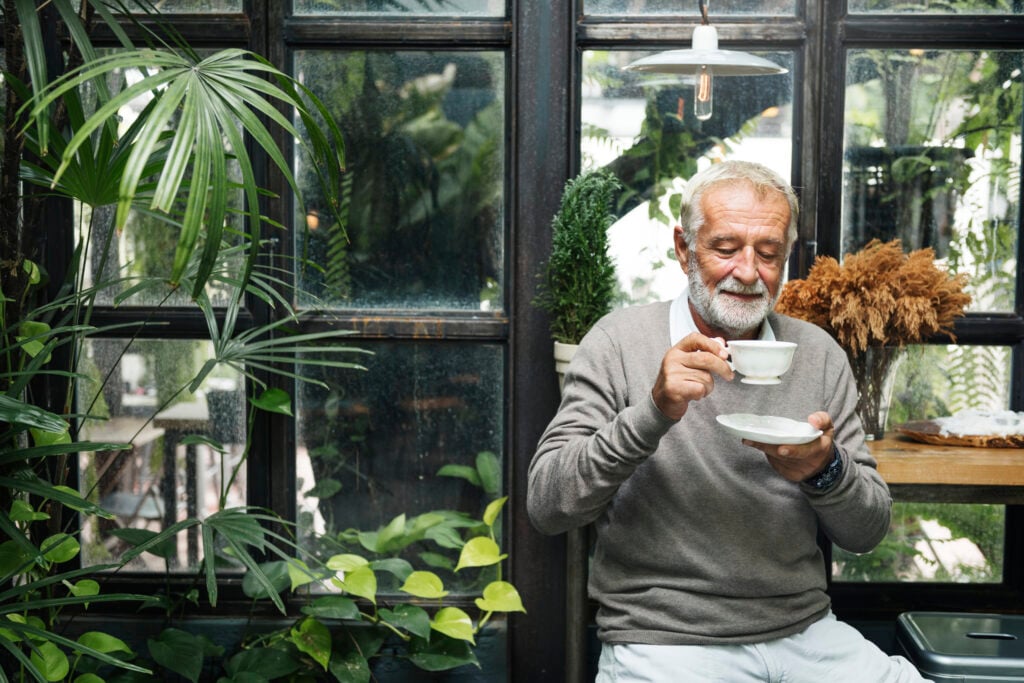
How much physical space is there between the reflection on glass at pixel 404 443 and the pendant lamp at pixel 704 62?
2.60 feet

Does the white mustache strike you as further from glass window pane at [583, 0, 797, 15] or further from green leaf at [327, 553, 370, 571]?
green leaf at [327, 553, 370, 571]

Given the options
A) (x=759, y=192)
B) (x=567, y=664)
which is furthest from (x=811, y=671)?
(x=759, y=192)

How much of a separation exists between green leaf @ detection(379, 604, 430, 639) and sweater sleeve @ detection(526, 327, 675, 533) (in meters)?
0.57

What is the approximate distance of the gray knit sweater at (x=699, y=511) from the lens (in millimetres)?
1888

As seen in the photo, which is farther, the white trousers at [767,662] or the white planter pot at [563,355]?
the white planter pot at [563,355]

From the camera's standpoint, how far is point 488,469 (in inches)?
101

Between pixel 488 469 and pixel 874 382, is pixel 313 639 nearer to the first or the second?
pixel 488 469

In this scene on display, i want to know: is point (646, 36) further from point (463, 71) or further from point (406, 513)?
point (406, 513)

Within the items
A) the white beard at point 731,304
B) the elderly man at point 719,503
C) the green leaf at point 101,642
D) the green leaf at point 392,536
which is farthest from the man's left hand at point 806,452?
the green leaf at point 101,642

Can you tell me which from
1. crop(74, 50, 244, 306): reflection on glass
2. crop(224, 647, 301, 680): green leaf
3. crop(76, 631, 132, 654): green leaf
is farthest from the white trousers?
crop(74, 50, 244, 306): reflection on glass

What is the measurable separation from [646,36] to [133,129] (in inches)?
49.1

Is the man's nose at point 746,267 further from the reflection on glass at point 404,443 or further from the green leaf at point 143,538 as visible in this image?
the green leaf at point 143,538

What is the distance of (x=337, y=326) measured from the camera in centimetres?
253

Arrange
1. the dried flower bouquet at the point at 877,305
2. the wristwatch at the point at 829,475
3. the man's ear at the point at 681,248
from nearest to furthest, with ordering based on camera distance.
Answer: the wristwatch at the point at 829,475 → the man's ear at the point at 681,248 → the dried flower bouquet at the point at 877,305
